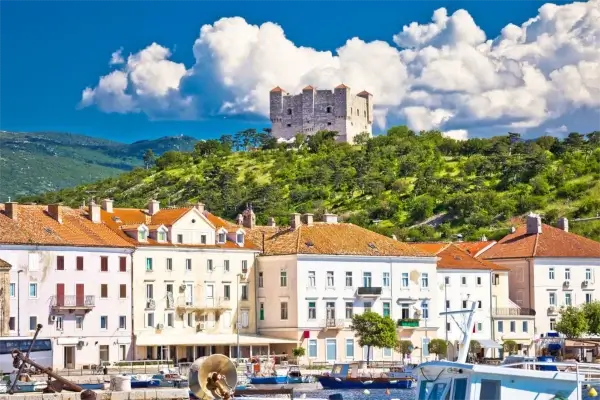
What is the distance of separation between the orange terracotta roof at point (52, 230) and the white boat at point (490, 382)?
5544 centimetres

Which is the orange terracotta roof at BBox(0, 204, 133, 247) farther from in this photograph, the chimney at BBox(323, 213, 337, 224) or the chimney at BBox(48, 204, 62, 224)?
the chimney at BBox(323, 213, 337, 224)

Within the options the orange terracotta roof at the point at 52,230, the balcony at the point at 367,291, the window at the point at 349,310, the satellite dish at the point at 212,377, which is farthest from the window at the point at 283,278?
the satellite dish at the point at 212,377

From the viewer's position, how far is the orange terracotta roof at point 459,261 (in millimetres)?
109200

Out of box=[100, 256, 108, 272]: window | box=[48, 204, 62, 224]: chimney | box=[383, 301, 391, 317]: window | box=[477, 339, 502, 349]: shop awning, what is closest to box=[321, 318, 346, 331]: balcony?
box=[383, 301, 391, 317]: window

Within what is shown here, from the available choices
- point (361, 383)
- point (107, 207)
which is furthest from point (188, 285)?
point (361, 383)

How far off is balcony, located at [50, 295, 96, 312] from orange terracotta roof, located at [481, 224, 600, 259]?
124 ft

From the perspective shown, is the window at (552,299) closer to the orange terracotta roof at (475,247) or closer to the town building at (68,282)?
the orange terracotta roof at (475,247)

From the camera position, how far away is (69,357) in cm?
9012

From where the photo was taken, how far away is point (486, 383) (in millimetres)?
35250

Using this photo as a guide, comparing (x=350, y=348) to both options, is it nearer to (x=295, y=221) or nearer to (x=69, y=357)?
(x=295, y=221)

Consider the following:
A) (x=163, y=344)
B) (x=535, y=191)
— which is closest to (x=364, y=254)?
(x=163, y=344)

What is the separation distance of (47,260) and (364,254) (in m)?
23.9

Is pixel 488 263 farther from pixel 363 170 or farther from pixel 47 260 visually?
pixel 363 170

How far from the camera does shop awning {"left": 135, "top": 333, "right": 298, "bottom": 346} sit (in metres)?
93.8
